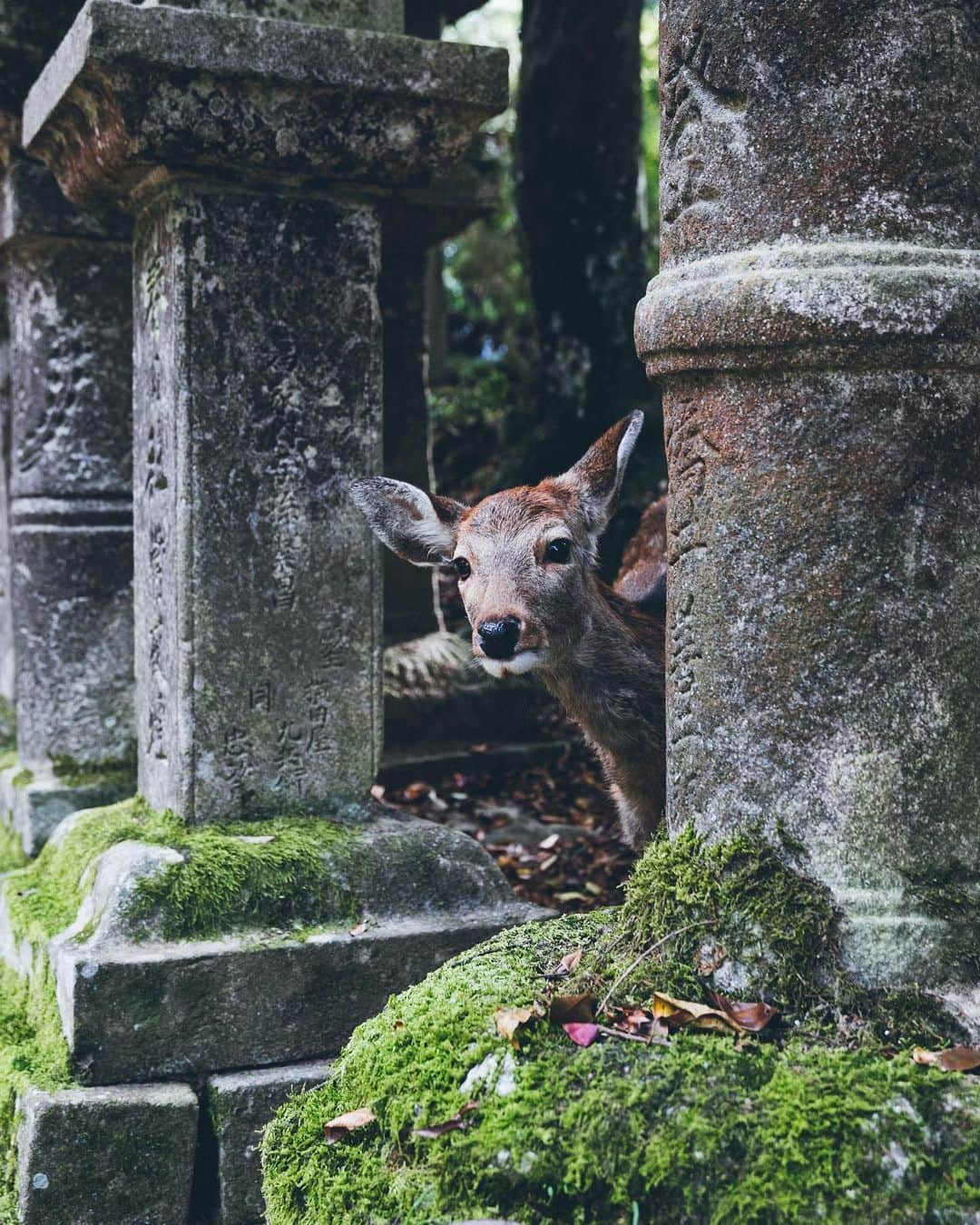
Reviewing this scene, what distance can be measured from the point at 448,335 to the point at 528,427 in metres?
8.96

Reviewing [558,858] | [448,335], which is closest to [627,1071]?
[558,858]

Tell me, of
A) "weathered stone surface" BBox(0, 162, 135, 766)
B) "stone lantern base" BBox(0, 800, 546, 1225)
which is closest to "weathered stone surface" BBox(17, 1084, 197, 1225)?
"stone lantern base" BBox(0, 800, 546, 1225)

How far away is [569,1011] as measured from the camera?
288 centimetres

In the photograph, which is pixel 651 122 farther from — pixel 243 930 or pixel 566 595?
pixel 243 930

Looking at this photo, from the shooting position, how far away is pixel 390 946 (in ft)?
14.4

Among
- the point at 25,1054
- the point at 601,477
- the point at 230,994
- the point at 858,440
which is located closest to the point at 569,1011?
the point at 858,440

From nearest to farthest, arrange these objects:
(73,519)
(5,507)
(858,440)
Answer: (858,440), (73,519), (5,507)

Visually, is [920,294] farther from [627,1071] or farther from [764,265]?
[627,1071]

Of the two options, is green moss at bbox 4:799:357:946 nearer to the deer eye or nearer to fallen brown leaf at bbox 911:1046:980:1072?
the deer eye

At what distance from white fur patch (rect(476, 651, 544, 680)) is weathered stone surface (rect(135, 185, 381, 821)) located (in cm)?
79

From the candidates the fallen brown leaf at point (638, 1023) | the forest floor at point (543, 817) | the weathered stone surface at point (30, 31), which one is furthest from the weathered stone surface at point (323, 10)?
the forest floor at point (543, 817)

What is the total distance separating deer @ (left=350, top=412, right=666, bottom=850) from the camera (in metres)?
4.17

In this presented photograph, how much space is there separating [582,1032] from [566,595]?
1739 mm

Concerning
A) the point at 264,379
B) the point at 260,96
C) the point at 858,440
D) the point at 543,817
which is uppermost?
the point at 260,96
